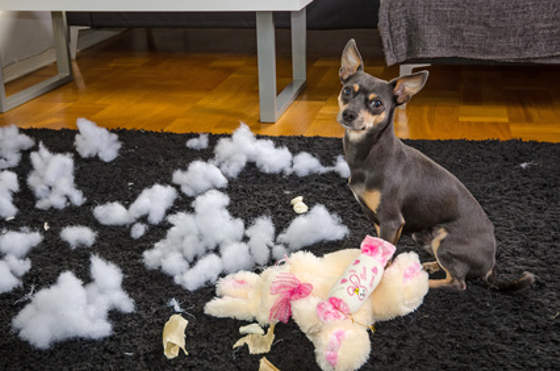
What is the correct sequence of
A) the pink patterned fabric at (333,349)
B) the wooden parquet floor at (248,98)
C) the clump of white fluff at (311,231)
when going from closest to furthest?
the pink patterned fabric at (333,349), the clump of white fluff at (311,231), the wooden parquet floor at (248,98)

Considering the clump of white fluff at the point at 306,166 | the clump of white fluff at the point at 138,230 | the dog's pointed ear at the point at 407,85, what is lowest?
the clump of white fluff at the point at 138,230

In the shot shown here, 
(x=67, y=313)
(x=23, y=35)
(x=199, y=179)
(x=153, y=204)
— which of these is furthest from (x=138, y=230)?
(x=23, y=35)

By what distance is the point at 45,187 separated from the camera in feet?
5.84

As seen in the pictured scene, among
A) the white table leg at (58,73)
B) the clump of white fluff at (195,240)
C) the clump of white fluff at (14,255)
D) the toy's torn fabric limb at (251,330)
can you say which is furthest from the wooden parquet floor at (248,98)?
the toy's torn fabric limb at (251,330)

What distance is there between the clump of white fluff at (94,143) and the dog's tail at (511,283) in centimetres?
132

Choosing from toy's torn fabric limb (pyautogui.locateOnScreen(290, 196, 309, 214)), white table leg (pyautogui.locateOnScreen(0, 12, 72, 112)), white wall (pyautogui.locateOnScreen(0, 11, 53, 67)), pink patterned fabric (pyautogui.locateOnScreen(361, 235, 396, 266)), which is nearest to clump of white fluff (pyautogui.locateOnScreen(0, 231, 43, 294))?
toy's torn fabric limb (pyautogui.locateOnScreen(290, 196, 309, 214))

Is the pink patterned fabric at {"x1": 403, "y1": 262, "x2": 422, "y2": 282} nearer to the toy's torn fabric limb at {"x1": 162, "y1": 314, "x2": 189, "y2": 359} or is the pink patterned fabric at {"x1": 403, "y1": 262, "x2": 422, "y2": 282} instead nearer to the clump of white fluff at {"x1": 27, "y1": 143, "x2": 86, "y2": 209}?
the toy's torn fabric limb at {"x1": 162, "y1": 314, "x2": 189, "y2": 359}

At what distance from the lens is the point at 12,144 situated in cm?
210

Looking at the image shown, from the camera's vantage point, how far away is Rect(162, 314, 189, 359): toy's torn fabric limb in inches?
44.1

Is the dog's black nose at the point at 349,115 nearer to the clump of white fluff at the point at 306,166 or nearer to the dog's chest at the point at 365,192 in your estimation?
the dog's chest at the point at 365,192

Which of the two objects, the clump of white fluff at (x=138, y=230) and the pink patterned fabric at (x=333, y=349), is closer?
the pink patterned fabric at (x=333, y=349)

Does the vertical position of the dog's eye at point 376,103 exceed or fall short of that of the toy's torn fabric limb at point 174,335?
it exceeds it

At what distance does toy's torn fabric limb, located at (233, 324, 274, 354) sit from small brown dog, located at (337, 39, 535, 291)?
335 millimetres

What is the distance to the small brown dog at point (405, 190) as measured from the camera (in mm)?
1218
